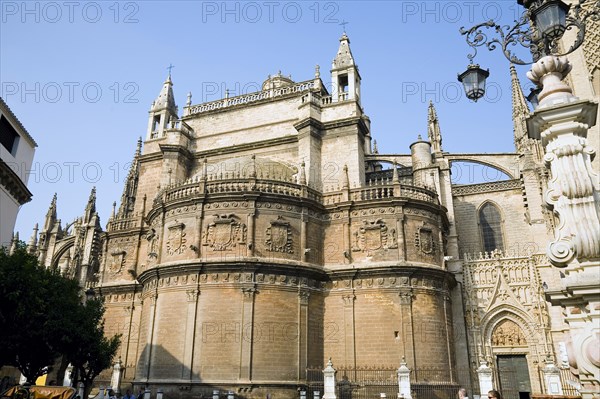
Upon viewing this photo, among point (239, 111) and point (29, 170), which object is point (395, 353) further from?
point (29, 170)

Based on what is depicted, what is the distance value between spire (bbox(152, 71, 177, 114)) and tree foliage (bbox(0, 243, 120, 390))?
15.0 meters

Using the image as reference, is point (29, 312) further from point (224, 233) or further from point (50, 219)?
point (50, 219)

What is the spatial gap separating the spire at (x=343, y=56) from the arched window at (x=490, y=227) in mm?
12145

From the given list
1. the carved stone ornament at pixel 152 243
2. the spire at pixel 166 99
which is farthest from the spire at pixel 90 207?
the carved stone ornament at pixel 152 243

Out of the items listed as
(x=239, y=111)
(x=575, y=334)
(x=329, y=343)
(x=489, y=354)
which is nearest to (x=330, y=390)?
(x=329, y=343)

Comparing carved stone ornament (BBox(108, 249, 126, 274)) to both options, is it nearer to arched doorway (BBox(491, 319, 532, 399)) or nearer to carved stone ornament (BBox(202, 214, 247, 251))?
carved stone ornament (BBox(202, 214, 247, 251))

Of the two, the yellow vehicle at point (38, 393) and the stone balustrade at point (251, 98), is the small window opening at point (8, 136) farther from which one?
the yellow vehicle at point (38, 393)

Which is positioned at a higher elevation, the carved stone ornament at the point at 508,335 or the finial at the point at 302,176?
the finial at the point at 302,176

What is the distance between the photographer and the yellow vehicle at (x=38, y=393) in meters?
12.7

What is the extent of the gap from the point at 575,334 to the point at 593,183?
81.8 inches

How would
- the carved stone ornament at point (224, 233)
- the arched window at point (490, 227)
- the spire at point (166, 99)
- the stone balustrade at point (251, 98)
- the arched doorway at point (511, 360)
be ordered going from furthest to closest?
the spire at point (166, 99) < the stone balustrade at point (251, 98) < the arched window at point (490, 227) < the arched doorway at point (511, 360) < the carved stone ornament at point (224, 233)

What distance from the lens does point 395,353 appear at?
20.8 meters

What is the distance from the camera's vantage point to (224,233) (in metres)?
21.8

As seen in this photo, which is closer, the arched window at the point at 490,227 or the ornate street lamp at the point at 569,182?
the ornate street lamp at the point at 569,182
